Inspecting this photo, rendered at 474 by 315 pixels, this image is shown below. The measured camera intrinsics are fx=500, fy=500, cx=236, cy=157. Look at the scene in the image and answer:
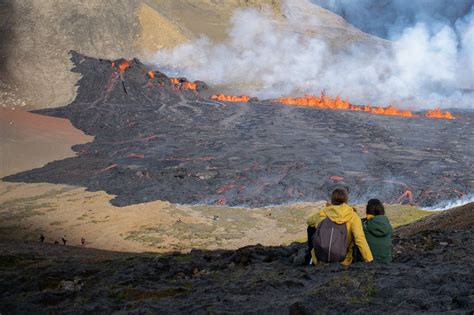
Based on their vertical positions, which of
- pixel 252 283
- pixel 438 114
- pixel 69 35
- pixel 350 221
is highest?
pixel 69 35

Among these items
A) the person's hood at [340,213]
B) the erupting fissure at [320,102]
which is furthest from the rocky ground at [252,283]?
the erupting fissure at [320,102]

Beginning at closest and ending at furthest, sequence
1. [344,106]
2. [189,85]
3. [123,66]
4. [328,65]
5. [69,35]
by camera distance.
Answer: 1. [344,106]
2. [189,85]
3. [123,66]
4. [69,35]
5. [328,65]

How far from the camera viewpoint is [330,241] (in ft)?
21.5

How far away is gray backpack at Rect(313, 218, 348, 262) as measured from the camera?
6375 millimetres

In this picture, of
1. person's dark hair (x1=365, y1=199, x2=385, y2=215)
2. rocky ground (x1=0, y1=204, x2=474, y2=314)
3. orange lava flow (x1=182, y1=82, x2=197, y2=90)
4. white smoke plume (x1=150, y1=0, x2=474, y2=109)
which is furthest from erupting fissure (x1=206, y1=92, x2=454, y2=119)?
person's dark hair (x1=365, y1=199, x2=385, y2=215)

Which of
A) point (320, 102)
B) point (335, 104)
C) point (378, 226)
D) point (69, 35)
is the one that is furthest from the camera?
point (69, 35)

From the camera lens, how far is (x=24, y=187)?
2259 cm

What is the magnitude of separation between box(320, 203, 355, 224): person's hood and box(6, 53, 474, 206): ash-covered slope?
13.5 metres

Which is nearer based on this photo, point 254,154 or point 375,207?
point 375,207

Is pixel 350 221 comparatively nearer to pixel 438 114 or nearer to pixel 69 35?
pixel 438 114

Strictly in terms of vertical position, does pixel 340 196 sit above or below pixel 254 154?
above

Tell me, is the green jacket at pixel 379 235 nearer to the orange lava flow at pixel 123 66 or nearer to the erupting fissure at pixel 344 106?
the erupting fissure at pixel 344 106

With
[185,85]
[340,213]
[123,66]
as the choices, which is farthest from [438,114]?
[340,213]

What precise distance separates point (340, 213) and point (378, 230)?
0.74 metres
